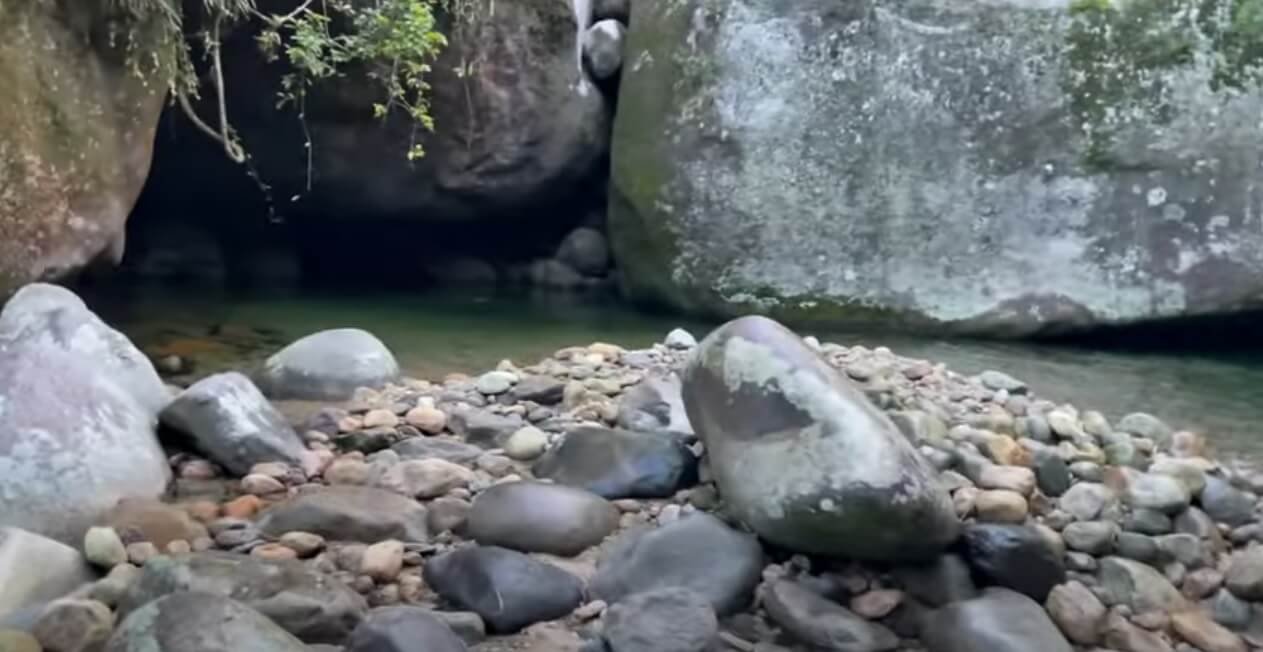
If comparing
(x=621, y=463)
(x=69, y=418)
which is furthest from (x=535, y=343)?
(x=69, y=418)

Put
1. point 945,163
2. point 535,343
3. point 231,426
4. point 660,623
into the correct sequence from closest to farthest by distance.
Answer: point 660,623
point 231,426
point 535,343
point 945,163

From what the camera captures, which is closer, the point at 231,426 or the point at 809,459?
the point at 809,459

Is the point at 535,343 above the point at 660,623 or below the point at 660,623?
below

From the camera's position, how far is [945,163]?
20.1 feet

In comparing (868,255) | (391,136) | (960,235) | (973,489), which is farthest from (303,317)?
(973,489)

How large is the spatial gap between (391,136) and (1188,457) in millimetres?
5145

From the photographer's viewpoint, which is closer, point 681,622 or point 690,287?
point 681,622

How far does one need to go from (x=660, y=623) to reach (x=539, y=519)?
1.63ft

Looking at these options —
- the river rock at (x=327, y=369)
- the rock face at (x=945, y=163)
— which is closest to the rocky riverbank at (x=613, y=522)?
the river rock at (x=327, y=369)

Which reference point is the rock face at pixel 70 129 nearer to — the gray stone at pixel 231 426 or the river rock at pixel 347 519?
the gray stone at pixel 231 426

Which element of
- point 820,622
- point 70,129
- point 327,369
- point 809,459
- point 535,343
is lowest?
point 535,343

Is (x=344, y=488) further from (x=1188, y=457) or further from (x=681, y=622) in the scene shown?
(x=1188, y=457)

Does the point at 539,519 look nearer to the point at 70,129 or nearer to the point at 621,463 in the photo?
the point at 621,463

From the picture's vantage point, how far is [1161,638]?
2316 millimetres
